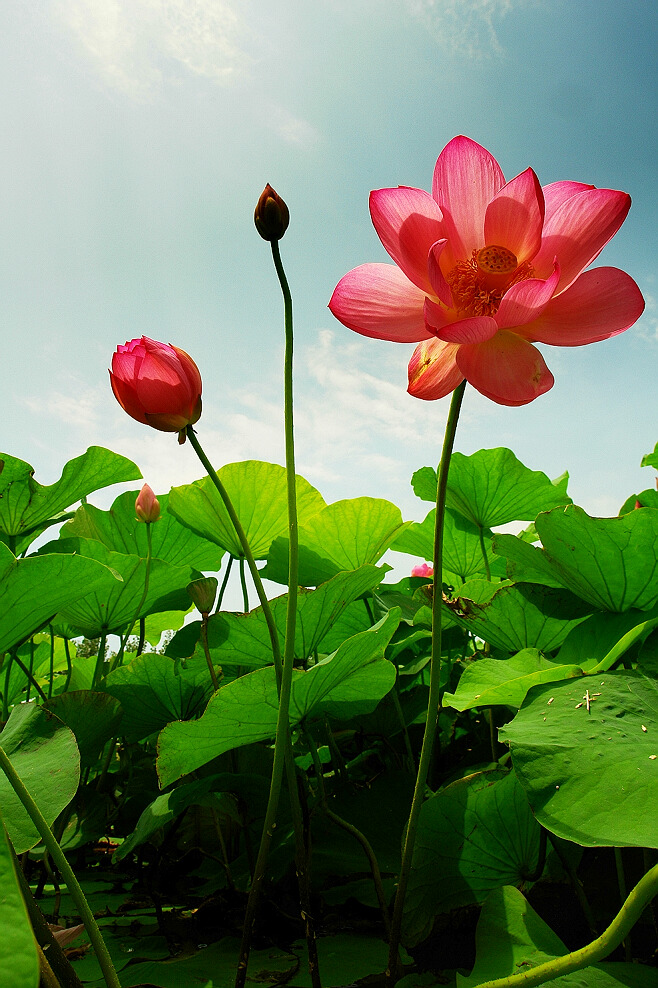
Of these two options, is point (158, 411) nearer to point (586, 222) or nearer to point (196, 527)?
point (586, 222)

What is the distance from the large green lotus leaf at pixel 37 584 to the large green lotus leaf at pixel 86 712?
0.14m

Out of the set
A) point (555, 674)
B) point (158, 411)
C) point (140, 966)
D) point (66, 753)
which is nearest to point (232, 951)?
point (140, 966)

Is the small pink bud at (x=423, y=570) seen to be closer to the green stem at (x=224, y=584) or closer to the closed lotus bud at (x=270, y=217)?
the green stem at (x=224, y=584)

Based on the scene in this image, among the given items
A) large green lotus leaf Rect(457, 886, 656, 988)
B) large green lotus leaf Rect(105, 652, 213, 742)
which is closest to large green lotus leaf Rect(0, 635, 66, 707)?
large green lotus leaf Rect(105, 652, 213, 742)

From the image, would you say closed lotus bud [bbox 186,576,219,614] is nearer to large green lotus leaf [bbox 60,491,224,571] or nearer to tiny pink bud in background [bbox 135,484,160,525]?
tiny pink bud in background [bbox 135,484,160,525]

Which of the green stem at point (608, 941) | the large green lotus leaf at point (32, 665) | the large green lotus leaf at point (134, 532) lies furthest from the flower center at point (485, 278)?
the large green lotus leaf at point (32, 665)

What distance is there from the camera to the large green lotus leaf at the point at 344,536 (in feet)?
2.90

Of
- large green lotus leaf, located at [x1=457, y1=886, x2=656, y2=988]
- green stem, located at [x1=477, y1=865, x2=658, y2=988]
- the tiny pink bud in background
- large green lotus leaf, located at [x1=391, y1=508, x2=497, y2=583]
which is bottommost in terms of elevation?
large green lotus leaf, located at [x1=457, y1=886, x2=656, y2=988]

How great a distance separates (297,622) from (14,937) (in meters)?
0.44

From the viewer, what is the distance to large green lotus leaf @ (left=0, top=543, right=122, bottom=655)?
50cm

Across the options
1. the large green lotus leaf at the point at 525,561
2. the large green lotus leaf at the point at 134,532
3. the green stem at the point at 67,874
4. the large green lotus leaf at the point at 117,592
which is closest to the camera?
the green stem at the point at 67,874

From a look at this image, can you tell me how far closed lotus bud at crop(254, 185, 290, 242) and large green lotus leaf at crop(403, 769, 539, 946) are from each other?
1.63 feet

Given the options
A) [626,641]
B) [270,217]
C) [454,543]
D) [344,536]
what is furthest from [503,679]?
[454,543]

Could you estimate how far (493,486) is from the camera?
1.06 m
